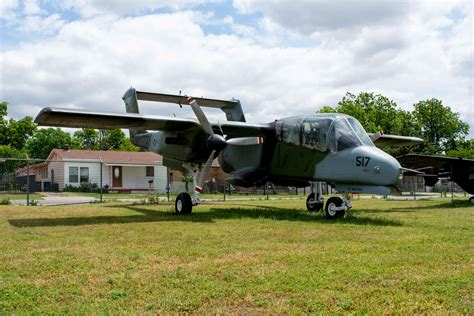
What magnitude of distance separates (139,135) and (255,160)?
598cm

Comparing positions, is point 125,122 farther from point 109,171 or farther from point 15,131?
point 15,131

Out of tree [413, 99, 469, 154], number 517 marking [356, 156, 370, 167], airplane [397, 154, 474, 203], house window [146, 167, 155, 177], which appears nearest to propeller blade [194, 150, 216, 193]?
number 517 marking [356, 156, 370, 167]

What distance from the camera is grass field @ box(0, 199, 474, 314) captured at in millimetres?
4961

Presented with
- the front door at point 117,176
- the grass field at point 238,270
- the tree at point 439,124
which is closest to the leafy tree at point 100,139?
the front door at point 117,176

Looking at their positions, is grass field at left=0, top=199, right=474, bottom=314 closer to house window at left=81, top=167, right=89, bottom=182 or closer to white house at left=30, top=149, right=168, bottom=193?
house window at left=81, top=167, right=89, bottom=182

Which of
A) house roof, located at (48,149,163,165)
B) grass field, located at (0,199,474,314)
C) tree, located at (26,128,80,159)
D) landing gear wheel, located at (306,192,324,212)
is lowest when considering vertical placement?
grass field, located at (0,199,474,314)

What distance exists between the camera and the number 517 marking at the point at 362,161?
12961 mm

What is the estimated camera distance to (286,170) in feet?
52.4

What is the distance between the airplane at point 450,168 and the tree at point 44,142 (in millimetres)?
71028

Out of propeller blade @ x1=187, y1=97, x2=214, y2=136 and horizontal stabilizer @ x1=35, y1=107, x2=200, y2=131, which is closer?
horizontal stabilizer @ x1=35, y1=107, x2=200, y2=131

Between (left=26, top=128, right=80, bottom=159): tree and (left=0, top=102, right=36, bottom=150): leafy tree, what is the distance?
28.4 feet

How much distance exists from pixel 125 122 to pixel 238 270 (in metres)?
9.72

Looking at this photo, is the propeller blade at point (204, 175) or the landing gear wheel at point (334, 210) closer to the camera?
the landing gear wheel at point (334, 210)

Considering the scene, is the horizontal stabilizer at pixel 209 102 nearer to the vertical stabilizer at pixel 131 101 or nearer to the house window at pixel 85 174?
the vertical stabilizer at pixel 131 101
